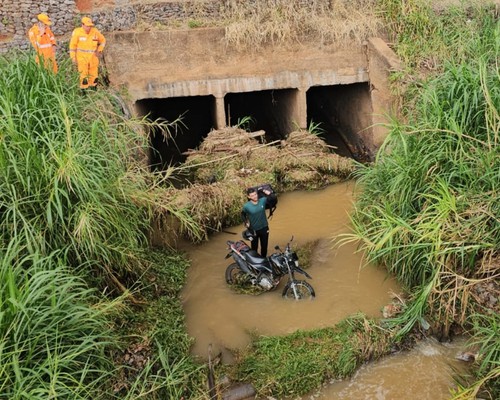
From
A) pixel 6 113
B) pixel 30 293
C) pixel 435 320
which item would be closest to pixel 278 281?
pixel 435 320

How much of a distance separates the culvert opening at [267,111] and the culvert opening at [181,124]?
0.64m

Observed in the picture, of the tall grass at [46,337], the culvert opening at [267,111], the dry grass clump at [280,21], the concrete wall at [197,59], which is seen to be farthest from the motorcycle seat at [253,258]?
the dry grass clump at [280,21]

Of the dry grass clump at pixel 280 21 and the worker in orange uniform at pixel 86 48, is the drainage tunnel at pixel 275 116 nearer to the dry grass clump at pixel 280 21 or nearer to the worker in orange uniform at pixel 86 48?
the dry grass clump at pixel 280 21

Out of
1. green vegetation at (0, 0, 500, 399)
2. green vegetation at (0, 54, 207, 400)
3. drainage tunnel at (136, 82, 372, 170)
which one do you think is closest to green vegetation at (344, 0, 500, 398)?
green vegetation at (0, 0, 500, 399)

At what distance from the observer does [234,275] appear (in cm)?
677

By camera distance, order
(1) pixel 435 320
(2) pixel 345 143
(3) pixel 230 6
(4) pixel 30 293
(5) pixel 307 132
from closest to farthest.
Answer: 1. (4) pixel 30 293
2. (1) pixel 435 320
3. (5) pixel 307 132
4. (3) pixel 230 6
5. (2) pixel 345 143

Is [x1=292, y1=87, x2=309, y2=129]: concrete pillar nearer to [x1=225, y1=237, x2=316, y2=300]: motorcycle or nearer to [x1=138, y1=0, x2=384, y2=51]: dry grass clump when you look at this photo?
[x1=138, y1=0, x2=384, y2=51]: dry grass clump

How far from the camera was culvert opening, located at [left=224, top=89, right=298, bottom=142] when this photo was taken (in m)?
11.1

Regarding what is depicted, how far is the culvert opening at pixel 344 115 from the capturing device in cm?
1067

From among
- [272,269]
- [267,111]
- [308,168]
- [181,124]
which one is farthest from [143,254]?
[267,111]

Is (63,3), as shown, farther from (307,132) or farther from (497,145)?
(497,145)

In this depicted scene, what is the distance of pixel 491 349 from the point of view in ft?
15.8

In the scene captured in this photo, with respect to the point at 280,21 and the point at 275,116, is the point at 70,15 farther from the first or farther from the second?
the point at 275,116

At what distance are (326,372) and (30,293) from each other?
3.19 metres
